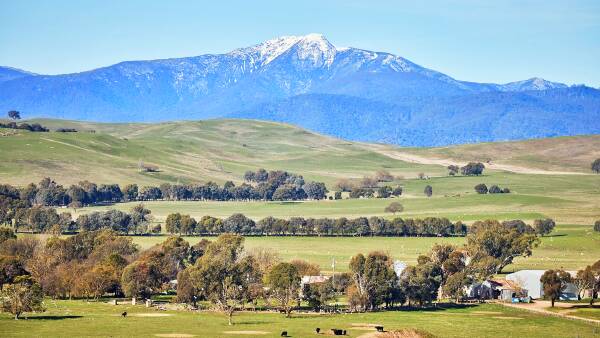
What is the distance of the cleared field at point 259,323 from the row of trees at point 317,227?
213 ft

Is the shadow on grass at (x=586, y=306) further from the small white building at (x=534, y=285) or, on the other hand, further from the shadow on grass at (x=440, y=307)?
the shadow on grass at (x=440, y=307)

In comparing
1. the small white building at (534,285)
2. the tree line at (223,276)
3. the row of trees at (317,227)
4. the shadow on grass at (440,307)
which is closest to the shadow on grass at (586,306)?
the tree line at (223,276)

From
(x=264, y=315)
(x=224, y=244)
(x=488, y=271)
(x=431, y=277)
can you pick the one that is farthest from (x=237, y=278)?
(x=488, y=271)

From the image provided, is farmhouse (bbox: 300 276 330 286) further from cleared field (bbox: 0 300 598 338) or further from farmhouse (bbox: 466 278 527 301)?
farmhouse (bbox: 466 278 527 301)

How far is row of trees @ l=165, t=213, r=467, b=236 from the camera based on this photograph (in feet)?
556

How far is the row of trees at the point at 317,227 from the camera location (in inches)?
6668

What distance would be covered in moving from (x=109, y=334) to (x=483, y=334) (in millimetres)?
31712

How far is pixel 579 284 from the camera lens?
11269 centimetres

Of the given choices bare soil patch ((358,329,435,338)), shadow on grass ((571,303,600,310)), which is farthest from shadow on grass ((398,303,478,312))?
bare soil patch ((358,329,435,338))

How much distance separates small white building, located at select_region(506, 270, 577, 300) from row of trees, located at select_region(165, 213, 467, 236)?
5103 cm

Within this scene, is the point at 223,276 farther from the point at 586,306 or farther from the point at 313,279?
the point at 586,306

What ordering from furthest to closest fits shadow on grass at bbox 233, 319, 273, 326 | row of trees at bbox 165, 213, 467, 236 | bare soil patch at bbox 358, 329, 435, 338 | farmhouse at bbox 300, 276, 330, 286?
row of trees at bbox 165, 213, 467, 236 < farmhouse at bbox 300, 276, 330, 286 < shadow on grass at bbox 233, 319, 273, 326 < bare soil patch at bbox 358, 329, 435, 338

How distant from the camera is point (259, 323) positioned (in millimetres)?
89875

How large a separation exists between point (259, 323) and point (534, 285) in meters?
43.3
